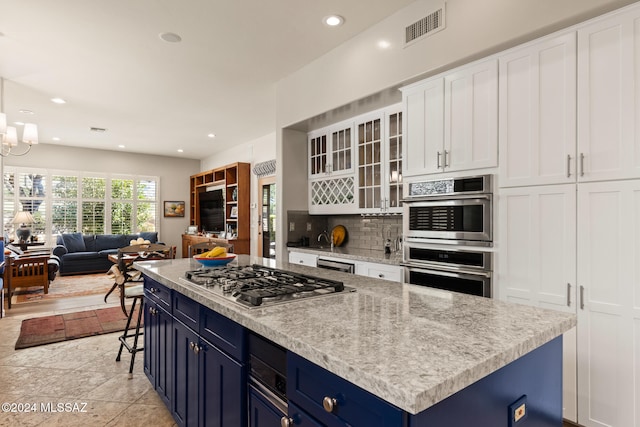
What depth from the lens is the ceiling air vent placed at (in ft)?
8.60

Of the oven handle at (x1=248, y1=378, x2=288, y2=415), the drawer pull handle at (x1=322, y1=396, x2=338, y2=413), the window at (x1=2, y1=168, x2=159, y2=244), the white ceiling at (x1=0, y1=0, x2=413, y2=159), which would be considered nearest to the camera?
the drawer pull handle at (x1=322, y1=396, x2=338, y2=413)

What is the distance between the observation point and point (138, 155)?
9.09 meters

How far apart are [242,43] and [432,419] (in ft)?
11.5

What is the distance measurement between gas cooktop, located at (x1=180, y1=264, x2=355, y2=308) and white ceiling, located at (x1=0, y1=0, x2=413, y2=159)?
83.8 inches

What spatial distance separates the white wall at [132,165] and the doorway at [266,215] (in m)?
3.54

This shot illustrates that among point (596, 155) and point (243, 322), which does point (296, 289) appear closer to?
point (243, 322)

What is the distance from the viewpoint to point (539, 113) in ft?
7.17

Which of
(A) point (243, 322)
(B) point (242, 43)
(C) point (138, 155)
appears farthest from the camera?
(C) point (138, 155)

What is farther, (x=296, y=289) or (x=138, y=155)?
(x=138, y=155)

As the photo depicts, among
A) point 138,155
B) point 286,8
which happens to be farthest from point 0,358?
point 138,155

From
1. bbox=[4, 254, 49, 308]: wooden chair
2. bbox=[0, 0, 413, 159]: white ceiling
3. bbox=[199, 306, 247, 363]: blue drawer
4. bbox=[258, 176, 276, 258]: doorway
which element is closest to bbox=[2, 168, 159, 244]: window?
bbox=[0, 0, 413, 159]: white ceiling

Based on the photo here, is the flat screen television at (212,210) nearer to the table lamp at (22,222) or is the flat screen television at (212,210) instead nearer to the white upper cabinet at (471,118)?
the table lamp at (22,222)

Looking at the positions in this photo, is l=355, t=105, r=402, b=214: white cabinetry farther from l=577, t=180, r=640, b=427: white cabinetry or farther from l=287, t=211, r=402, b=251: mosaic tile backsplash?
l=577, t=180, r=640, b=427: white cabinetry

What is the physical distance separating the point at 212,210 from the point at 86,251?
2815mm
